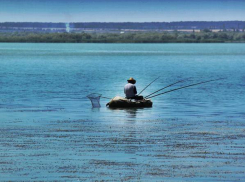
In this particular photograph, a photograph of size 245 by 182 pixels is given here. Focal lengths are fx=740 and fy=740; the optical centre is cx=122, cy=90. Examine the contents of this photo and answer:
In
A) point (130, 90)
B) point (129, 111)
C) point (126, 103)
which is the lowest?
point (129, 111)

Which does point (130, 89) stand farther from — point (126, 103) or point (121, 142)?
point (121, 142)

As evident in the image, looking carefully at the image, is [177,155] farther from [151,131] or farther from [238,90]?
[238,90]

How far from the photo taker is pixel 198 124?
85.1 ft

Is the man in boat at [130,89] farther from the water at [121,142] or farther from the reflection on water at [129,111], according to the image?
the water at [121,142]

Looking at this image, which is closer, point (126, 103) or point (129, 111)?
point (129, 111)

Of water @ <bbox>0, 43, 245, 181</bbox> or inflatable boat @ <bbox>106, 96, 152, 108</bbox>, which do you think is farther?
inflatable boat @ <bbox>106, 96, 152, 108</bbox>

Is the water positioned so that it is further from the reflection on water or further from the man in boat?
the man in boat

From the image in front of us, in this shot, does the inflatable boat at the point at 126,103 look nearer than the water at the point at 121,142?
No

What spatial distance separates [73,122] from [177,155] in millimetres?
8618

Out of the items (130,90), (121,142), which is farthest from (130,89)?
(121,142)

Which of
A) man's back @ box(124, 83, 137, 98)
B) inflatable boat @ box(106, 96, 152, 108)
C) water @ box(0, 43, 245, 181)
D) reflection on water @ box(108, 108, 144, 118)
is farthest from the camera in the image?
inflatable boat @ box(106, 96, 152, 108)

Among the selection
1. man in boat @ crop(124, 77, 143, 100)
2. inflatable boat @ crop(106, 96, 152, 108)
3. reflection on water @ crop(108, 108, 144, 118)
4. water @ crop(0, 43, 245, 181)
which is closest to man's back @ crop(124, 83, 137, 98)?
man in boat @ crop(124, 77, 143, 100)

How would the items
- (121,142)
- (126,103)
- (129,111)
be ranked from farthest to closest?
1. (126,103)
2. (129,111)
3. (121,142)

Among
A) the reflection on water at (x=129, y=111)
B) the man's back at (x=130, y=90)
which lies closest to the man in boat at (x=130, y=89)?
the man's back at (x=130, y=90)
